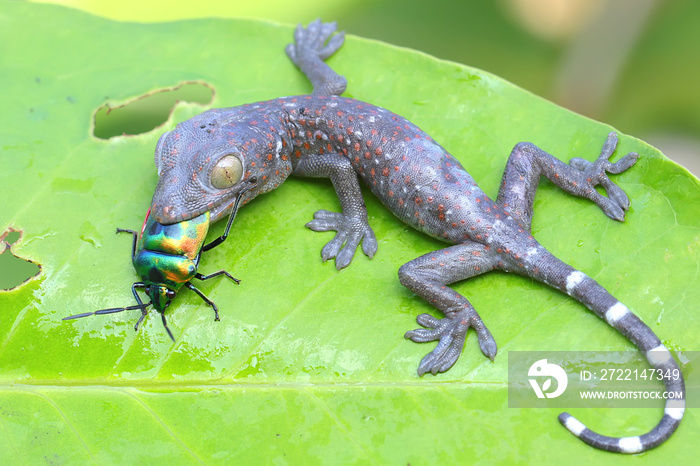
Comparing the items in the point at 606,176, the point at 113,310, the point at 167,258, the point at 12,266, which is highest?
the point at 606,176

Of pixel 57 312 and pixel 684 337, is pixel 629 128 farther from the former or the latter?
pixel 57 312

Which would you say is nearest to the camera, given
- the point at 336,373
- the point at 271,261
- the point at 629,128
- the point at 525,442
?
the point at 525,442

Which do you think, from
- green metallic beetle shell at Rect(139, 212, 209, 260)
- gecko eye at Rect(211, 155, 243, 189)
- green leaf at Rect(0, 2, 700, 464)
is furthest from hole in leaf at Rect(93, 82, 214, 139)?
green metallic beetle shell at Rect(139, 212, 209, 260)

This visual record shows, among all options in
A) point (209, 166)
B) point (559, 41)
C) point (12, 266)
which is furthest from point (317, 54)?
point (559, 41)

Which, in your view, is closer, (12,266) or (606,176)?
(12,266)

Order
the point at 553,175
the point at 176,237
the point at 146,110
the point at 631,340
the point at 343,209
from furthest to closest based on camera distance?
the point at 146,110
the point at 343,209
the point at 553,175
the point at 176,237
the point at 631,340

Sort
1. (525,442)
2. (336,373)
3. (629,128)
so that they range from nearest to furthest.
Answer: (525,442)
(336,373)
(629,128)

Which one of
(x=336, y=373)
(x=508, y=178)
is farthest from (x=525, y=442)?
(x=508, y=178)

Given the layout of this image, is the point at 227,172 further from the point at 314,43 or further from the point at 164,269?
the point at 314,43
